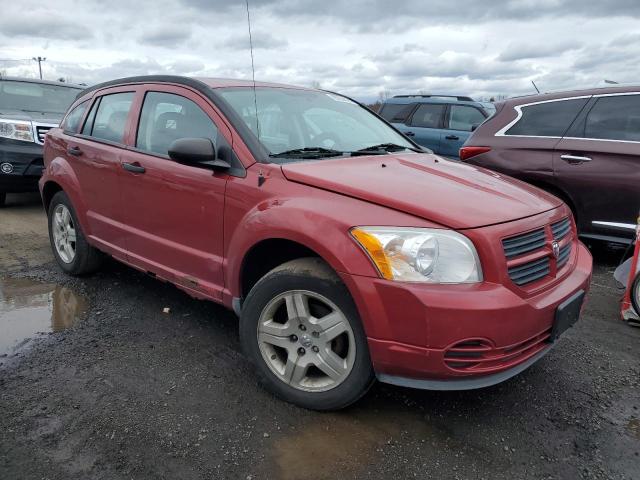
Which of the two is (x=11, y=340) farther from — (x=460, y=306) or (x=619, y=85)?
(x=619, y=85)

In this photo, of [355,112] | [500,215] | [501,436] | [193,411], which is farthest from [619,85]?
[193,411]

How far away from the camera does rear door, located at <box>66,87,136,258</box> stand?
3.75 meters

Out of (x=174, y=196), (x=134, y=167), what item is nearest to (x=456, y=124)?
(x=134, y=167)

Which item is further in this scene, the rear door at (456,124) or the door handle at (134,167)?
the rear door at (456,124)

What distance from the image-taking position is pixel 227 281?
9.80 feet

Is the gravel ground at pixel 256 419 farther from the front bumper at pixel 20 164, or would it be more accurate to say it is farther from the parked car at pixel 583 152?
the front bumper at pixel 20 164

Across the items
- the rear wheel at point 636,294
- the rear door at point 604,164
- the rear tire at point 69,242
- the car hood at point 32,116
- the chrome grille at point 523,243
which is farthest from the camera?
the car hood at point 32,116

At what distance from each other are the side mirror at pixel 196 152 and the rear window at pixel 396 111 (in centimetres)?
765

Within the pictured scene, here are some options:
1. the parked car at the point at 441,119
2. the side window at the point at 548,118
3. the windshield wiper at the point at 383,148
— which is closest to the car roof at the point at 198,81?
the windshield wiper at the point at 383,148

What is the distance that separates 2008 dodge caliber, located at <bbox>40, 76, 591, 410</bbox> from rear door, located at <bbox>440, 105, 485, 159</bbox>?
5.83 m

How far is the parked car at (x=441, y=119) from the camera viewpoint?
9352 mm

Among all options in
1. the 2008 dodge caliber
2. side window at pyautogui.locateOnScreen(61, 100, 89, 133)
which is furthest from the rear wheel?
side window at pyautogui.locateOnScreen(61, 100, 89, 133)

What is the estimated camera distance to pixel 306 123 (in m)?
3.37

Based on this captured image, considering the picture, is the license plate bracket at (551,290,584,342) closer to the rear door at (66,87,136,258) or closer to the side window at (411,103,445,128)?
the rear door at (66,87,136,258)
